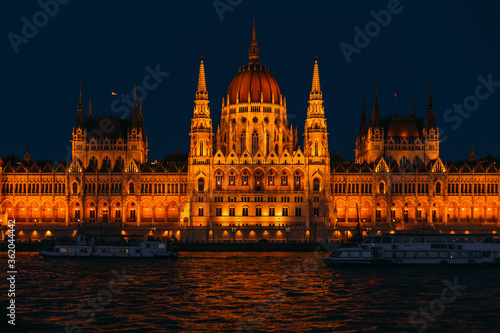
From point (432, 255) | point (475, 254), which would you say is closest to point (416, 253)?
point (432, 255)

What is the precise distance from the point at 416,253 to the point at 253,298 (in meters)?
36.5

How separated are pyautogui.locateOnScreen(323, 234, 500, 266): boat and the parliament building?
1603 inches

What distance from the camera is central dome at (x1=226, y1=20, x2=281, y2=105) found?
6156 inches

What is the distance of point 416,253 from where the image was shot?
98875 mm

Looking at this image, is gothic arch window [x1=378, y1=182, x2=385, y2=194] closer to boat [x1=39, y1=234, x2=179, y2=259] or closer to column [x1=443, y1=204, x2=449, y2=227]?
column [x1=443, y1=204, x2=449, y2=227]

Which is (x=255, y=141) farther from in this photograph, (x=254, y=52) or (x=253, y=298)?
(x=253, y=298)

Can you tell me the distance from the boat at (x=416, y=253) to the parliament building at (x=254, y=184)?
40.7 metres

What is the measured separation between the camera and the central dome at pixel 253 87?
156375mm

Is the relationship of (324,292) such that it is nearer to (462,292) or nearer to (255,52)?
(462,292)

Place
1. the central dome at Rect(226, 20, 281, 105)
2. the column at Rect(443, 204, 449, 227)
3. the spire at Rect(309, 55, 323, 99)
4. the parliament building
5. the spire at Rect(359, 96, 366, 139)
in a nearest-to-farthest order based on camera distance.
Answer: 1. the parliament building
2. the column at Rect(443, 204, 449, 227)
3. the spire at Rect(309, 55, 323, 99)
4. the central dome at Rect(226, 20, 281, 105)
5. the spire at Rect(359, 96, 366, 139)

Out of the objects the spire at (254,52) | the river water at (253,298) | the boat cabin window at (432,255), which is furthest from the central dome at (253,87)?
the boat cabin window at (432,255)

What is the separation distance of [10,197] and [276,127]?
51.6 metres

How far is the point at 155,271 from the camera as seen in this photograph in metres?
91.0

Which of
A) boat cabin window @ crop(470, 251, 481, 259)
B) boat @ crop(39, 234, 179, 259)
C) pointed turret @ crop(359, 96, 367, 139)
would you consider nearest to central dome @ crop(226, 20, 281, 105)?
pointed turret @ crop(359, 96, 367, 139)
